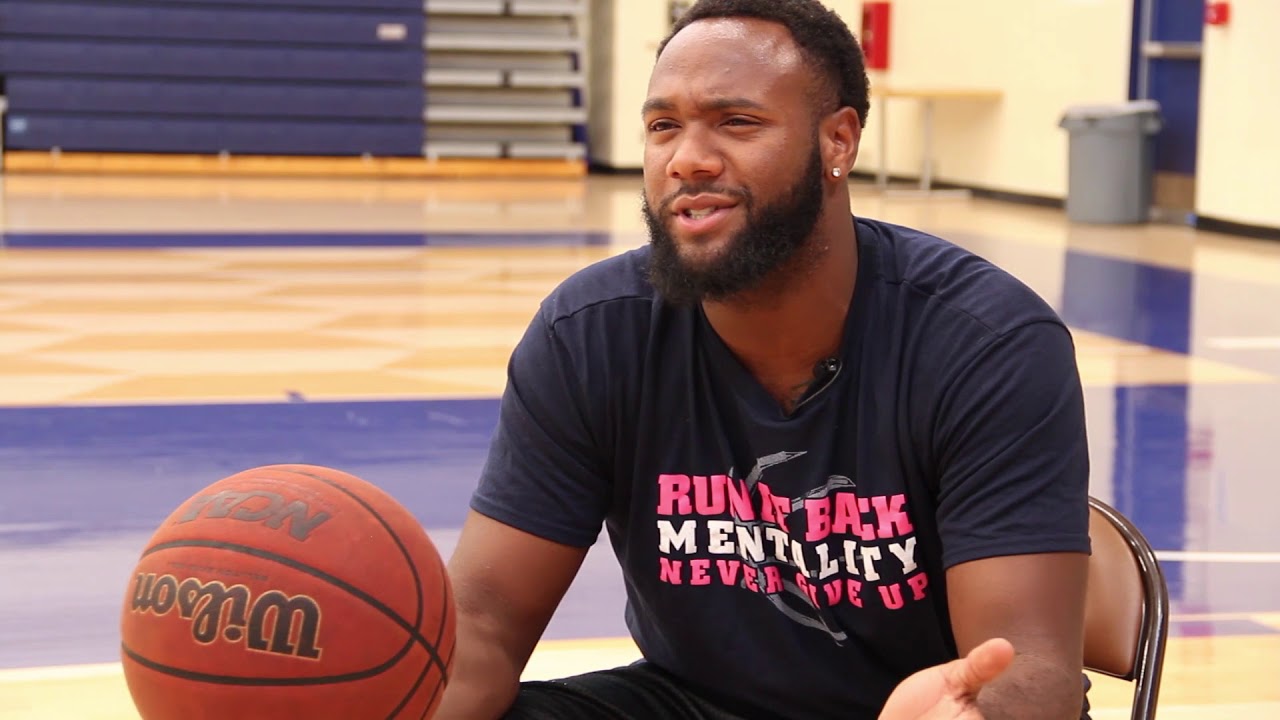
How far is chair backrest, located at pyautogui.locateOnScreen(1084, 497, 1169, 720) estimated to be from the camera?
1.96m

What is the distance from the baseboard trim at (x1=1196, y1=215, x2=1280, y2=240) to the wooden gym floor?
160 mm

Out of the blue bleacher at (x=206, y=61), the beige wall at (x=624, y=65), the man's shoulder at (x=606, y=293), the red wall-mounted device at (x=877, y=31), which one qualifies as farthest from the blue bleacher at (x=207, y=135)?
the man's shoulder at (x=606, y=293)

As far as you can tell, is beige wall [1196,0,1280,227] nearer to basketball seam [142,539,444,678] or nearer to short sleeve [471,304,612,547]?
short sleeve [471,304,612,547]

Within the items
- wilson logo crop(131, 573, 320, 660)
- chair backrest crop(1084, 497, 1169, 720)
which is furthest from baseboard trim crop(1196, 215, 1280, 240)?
wilson logo crop(131, 573, 320, 660)

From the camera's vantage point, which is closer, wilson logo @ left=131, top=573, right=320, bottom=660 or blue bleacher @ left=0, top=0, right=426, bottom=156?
wilson logo @ left=131, top=573, right=320, bottom=660

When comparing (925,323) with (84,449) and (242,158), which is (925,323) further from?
(242,158)

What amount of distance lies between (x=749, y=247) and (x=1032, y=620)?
1.59 feet

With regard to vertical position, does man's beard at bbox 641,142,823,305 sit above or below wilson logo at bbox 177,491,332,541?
above

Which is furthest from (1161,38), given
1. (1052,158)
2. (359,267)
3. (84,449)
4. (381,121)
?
(84,449)

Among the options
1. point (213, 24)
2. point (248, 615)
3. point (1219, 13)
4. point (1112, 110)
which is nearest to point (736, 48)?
point (248, 615)

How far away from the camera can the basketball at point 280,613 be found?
1567 millimetres

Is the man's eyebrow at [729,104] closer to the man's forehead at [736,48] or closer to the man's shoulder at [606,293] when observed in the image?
the man's forehead at [736,48]

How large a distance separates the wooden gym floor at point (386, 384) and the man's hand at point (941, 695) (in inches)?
50.6

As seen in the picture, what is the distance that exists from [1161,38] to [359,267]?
6.18 metres
